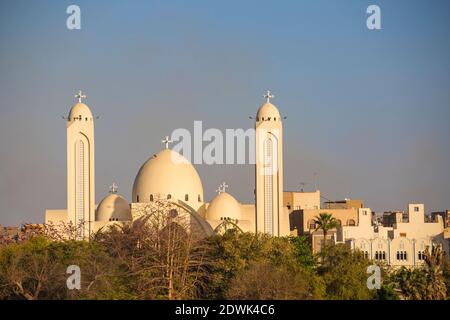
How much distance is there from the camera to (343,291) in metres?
58.1

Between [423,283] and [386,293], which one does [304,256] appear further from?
[386,293]

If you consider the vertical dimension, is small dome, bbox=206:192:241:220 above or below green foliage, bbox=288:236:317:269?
above

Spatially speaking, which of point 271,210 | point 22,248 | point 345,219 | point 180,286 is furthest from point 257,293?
point 345,219

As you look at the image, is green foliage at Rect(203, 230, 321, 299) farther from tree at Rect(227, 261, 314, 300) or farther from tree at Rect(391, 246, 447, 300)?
tree at Rect(391, 246, 447, 300)

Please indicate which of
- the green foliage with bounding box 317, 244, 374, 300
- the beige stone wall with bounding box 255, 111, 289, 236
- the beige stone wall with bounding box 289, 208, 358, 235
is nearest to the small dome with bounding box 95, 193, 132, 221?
the beige stone wall with bounding box 255, 111, 289, 236

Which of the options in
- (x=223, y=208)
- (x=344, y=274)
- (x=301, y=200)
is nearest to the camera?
(x=344, y=274)

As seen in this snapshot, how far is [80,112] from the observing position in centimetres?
8462

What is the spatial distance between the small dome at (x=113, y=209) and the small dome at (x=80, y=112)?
6.04 meters

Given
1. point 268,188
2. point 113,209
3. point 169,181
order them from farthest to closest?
point 113,209 < point 169,181 < point 268,188

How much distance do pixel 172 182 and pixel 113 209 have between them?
4632 mm

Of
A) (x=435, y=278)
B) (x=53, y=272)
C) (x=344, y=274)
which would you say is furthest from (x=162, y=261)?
(x=435, y=278)

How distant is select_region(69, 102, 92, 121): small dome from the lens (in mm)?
84625

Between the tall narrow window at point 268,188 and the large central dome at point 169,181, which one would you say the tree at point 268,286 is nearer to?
the tall narrow window at point 268,188
